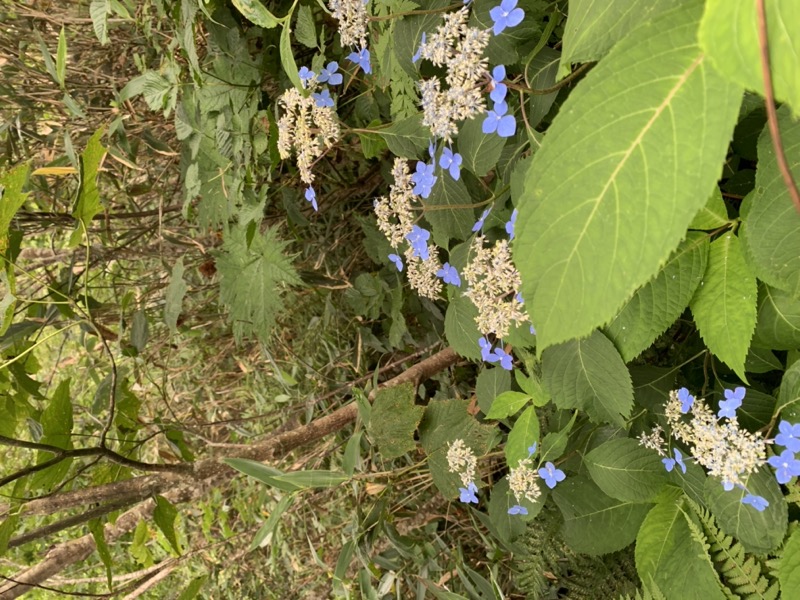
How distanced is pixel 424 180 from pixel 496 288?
0.24 m

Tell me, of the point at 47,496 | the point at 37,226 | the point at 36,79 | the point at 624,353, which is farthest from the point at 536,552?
the point at 36,79

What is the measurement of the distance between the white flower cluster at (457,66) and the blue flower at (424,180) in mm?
169

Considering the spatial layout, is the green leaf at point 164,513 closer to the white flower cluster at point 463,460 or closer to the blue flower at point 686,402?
the white flower cluster at point 463,460

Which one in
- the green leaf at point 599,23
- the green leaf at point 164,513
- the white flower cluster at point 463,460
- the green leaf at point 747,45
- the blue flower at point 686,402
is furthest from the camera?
the green leaf at point 164,513

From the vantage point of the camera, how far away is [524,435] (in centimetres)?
118

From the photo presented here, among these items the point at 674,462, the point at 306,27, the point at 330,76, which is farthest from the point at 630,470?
the point at 306,27

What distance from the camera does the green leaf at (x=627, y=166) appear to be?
0.49 meters

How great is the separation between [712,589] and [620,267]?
2.82 ft

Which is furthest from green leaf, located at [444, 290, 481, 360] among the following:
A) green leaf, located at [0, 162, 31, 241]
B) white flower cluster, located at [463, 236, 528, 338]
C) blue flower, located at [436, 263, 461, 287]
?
green leaf, located at [0, 162, 31, 241]

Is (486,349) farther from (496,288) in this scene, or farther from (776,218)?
(776,218)

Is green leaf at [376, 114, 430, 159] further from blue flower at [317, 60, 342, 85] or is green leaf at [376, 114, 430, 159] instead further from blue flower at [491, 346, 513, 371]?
blue flower at [491, 346, 513, 371]

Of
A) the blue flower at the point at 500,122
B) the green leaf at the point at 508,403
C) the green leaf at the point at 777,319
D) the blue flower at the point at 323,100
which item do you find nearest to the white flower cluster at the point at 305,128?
the blue flower at the point at 323,100

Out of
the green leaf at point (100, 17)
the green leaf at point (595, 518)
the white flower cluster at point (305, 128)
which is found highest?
the green leaf at point (100, 17)

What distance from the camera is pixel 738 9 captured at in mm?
435
